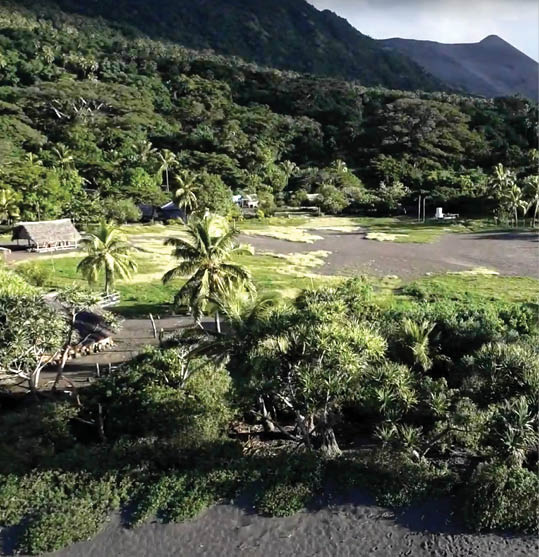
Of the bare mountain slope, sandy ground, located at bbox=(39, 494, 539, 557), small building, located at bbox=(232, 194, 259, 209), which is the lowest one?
sandy ground, located at bbox=(39, 494, 539, 557)

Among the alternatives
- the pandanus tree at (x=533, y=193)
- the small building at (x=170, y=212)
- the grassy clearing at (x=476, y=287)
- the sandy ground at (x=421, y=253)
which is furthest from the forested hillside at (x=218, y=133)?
the grassy clearing at (x=476, y=287)

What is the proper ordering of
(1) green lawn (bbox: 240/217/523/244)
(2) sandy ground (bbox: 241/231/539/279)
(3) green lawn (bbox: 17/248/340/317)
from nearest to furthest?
(3) green lawn (bbox: 17/248/340/317)
(2) sandy ground (bbox: 241/231/539/279)
(1) green lawn (bbox: 240/217/523/244)

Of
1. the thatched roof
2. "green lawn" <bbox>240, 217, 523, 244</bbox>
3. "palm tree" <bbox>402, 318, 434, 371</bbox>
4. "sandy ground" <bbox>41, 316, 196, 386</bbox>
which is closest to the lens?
"palm tree" <bbox>402, 318, 434, 371</bbox>

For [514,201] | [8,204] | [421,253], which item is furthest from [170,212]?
[514,201]

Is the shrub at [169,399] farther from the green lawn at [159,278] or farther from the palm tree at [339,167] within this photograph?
the palm tree at [339,167]

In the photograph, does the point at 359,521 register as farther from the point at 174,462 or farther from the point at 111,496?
the point at 111,496

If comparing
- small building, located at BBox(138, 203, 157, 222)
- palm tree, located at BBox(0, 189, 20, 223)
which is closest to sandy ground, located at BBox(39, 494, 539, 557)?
palm tree, located at BBox(0, 189, 20, 223)

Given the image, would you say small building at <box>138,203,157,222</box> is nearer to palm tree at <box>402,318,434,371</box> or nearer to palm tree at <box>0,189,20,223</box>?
palm tree at <box>0,189,20,223</box>
